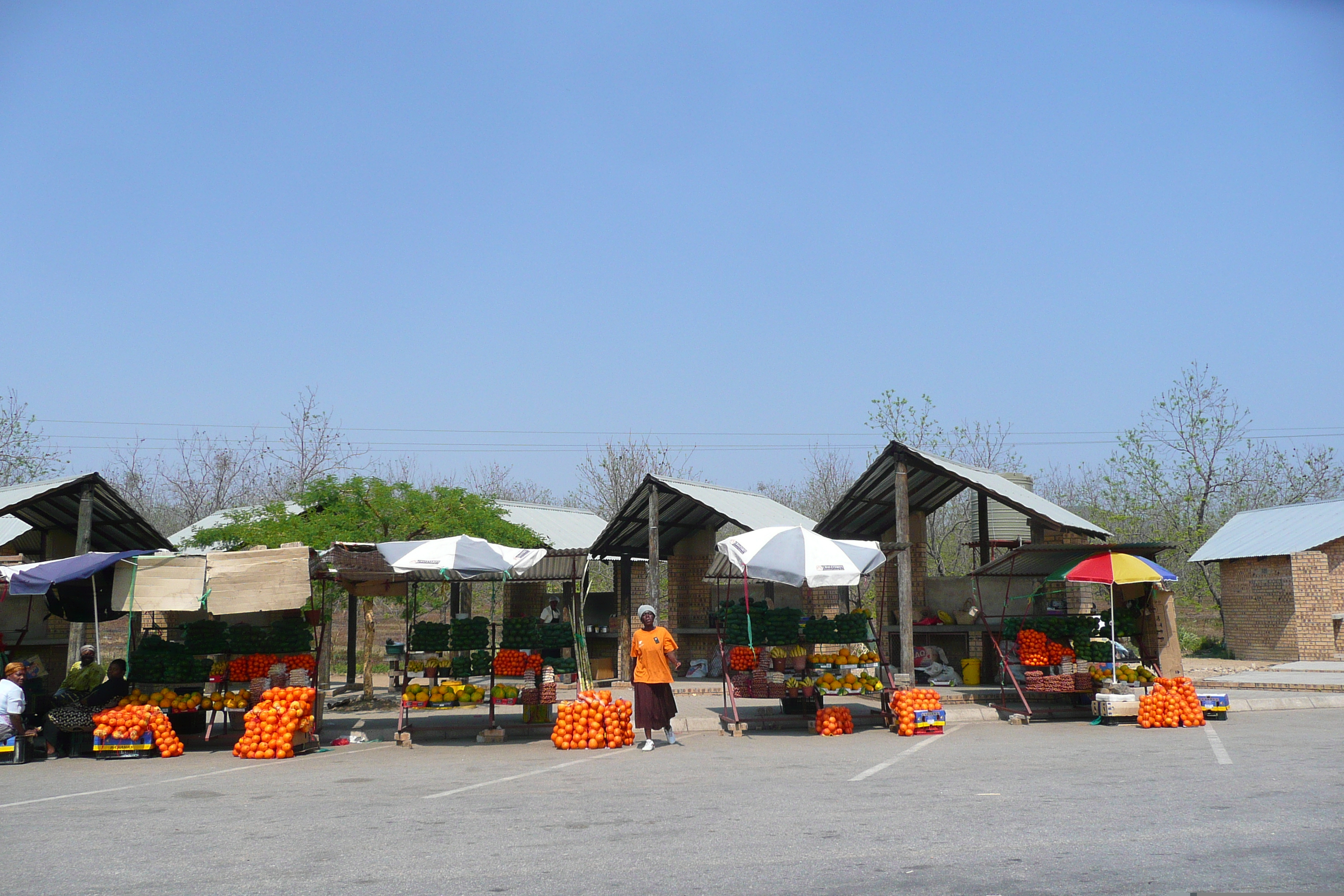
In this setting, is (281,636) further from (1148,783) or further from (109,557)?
(1148,783)

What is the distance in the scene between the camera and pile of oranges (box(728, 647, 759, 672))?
1560cm

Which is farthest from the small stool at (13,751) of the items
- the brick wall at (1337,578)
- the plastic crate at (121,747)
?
the brick wall at (1337,578)

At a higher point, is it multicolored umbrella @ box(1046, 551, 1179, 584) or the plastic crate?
multicolored umbrella @ box(1046, 551, 1179, 584)

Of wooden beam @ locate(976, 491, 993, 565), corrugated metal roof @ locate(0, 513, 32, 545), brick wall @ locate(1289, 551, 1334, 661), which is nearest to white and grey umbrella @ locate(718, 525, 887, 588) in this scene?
wooden beam @ locate(976, 491, 993, 565)

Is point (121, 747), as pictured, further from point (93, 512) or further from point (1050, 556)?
point (1050, 556)

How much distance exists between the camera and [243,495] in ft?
158

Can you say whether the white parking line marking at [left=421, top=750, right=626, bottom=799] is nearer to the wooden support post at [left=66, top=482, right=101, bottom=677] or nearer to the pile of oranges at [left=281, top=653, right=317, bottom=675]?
the pile of oranges at [left=281, top=653, right=317, bottom=675]

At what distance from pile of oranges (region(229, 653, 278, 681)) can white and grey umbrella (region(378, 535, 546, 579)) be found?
102 inches

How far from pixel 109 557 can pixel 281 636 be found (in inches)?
102

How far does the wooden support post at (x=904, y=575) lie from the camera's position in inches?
706

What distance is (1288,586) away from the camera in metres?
28.7

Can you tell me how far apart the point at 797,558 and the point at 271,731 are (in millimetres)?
7279

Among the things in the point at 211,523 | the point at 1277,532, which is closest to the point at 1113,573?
the point at 1277,532

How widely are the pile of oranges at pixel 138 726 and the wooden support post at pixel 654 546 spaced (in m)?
10.9
